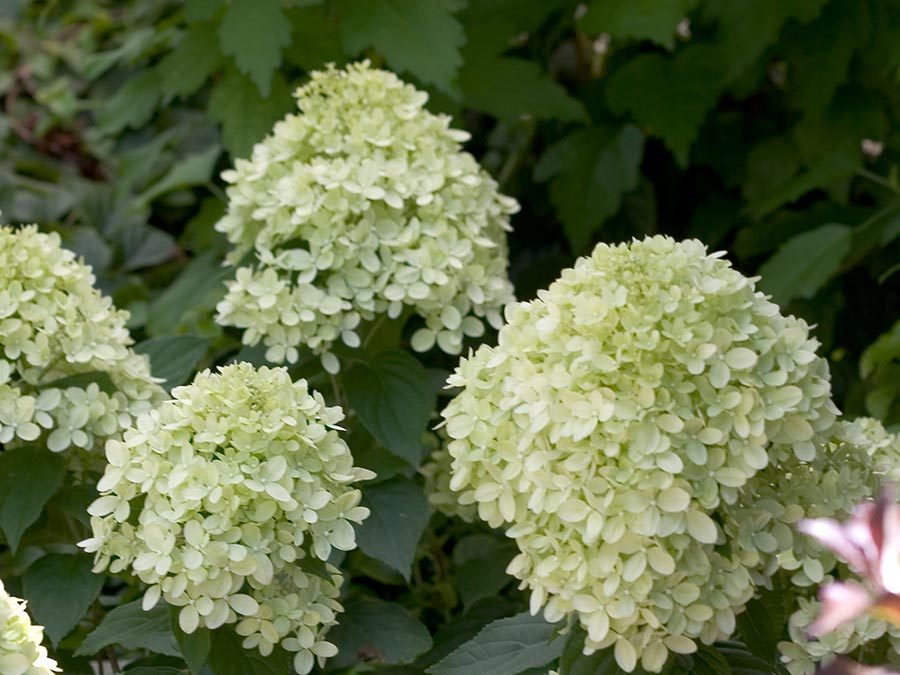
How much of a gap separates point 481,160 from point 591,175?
0.74 meters

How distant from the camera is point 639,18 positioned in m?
2.72

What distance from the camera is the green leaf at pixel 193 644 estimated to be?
1.40 meters

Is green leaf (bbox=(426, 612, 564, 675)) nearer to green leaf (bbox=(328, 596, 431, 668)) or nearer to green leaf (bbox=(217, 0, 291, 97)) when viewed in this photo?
green leaf (bbox=(328, 596, 431, 668))

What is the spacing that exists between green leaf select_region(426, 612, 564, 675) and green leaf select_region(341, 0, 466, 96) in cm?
117

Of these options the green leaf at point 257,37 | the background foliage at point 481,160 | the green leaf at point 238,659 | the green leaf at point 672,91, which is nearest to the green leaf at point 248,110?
the background foliage at point 481,160

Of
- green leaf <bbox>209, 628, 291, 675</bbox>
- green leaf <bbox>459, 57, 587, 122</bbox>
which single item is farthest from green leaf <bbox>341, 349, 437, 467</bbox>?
green leaf <bbox>459, 57, 587, 122</bbox>

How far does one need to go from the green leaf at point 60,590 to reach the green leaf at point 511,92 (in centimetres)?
145

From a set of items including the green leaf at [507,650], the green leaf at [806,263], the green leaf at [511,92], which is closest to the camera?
the green leaf at [507,650]

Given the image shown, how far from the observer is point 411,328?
2.15 meters

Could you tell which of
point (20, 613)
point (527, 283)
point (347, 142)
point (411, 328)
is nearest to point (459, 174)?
point (347, 142)

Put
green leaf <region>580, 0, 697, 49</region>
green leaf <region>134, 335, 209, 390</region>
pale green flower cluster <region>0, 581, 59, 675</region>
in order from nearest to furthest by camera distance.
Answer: pale green flower cluster <region>0, 581, 59, 675</region>
green leaf <region>134, 335, 209, 390</region>
green leaf <region>580, 0, 697, 49</region>

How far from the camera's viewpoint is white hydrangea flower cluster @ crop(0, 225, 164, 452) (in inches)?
67.1

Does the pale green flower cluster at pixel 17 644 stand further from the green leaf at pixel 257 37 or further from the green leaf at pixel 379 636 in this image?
the green leaf at pixel 257 37

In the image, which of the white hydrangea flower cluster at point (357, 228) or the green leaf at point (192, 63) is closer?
the white hydrangea flower cluster at point (357, 228)
